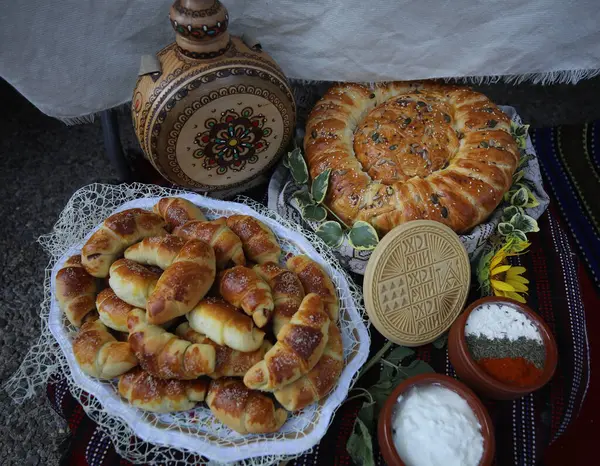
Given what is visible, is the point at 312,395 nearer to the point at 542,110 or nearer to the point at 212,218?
the point at 212,218

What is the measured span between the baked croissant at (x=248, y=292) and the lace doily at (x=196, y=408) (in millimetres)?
150

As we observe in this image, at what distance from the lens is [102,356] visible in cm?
74

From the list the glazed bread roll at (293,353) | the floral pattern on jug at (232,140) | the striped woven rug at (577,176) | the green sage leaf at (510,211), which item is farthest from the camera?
the striped woven rug at (577,176)

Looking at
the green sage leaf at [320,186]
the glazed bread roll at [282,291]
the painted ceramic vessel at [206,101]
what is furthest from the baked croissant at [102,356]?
the green sage leaf at [320,186]

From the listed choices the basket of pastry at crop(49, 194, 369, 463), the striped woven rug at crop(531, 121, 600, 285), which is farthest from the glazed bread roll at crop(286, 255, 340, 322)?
the striped woven rug at crop(531, 121, 600, 285)

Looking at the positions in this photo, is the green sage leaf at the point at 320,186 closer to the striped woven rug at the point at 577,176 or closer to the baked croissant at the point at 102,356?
the baked croissant at the point at 102,356

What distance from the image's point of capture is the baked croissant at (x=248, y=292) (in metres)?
0.76

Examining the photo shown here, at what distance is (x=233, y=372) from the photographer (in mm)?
748

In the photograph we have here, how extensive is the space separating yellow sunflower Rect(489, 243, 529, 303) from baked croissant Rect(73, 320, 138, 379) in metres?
0.67

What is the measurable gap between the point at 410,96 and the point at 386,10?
0.62 ft

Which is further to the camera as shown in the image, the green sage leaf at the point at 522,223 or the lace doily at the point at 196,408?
the green sage leaf at the point at 522,223

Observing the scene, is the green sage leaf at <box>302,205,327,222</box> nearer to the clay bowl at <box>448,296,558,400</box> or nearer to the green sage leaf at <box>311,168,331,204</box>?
the green sage leaf at <box>311,168,331,204</box>

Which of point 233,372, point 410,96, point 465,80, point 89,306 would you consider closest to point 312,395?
point 233,372

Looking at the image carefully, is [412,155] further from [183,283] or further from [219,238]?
[183,283]
